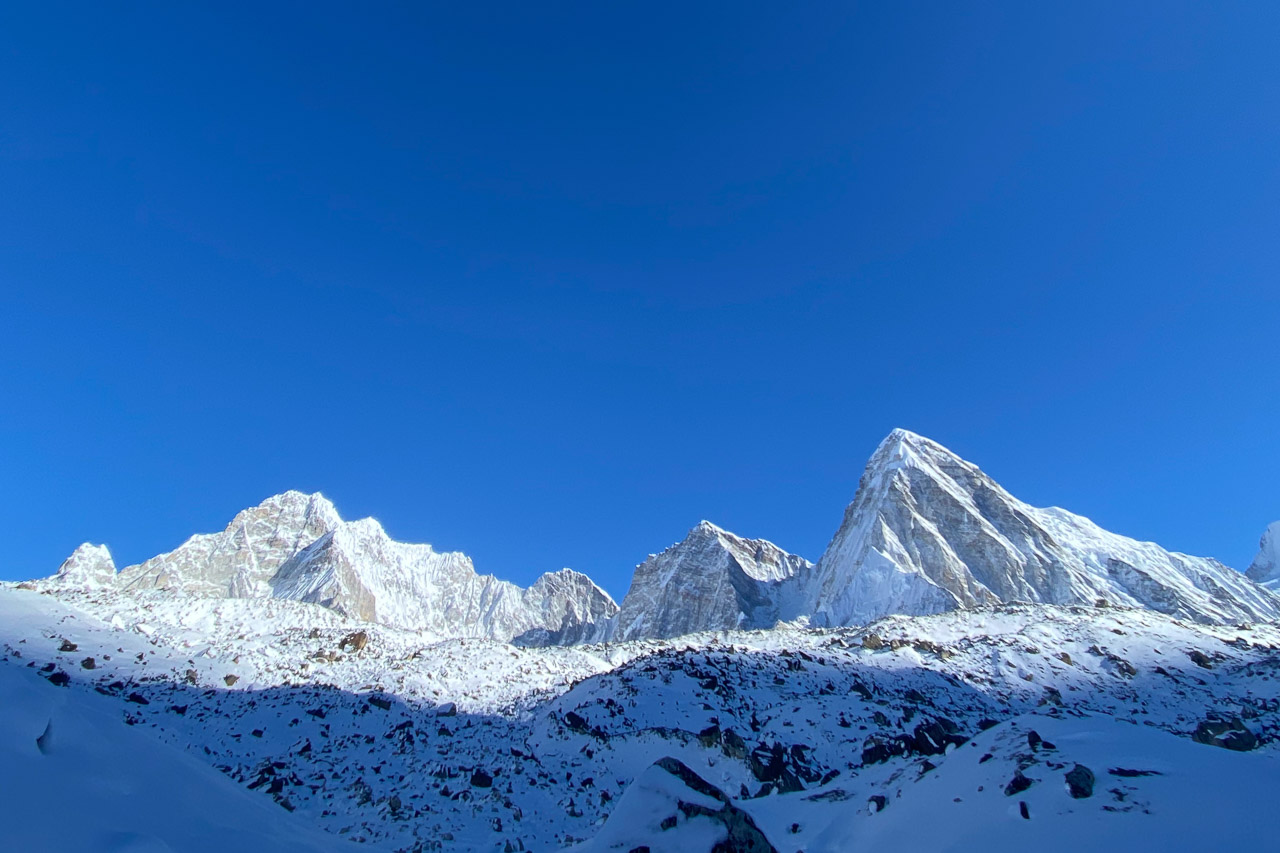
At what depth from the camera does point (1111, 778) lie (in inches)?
365

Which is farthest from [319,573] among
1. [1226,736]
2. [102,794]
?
[1226,736]

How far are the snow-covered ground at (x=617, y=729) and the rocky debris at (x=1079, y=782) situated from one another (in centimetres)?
14

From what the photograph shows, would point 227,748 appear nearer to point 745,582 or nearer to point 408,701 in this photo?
point 408,701

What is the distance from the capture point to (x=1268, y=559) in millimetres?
140250

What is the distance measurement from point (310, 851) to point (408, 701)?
25.1 metres

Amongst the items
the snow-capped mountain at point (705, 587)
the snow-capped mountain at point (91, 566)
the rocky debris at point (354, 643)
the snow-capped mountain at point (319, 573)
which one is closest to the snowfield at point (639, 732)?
the rocky debris at point (354, 643)

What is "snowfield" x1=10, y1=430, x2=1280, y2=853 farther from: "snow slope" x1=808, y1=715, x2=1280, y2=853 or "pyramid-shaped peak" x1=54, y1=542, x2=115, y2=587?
"pyramid-shaped peak" x1=54, y1=542, x2=115, y2=587

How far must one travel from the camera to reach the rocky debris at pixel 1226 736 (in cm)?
1838

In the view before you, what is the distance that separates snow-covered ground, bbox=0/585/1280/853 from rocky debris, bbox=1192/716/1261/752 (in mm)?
688

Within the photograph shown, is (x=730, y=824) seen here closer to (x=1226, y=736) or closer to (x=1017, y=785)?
(x=1017, y=785)

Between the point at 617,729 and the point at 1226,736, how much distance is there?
21720mm

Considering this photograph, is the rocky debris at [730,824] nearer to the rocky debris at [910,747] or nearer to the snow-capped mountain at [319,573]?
the rocky debris at [910,747]

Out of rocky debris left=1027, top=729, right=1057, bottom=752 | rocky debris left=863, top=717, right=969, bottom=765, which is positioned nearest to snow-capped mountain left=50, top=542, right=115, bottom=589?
rocky debris left=863, top=717, right=969, bottom=765

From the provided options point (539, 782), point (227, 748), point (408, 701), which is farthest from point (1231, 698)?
point (227, 748)
